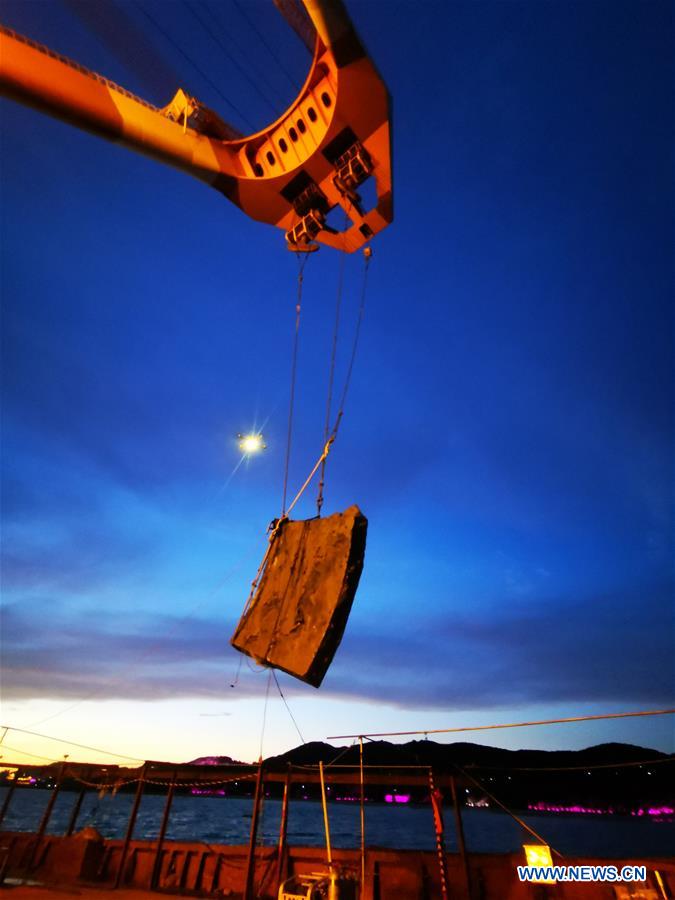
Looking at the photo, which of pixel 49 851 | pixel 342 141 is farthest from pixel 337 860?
pixel 342 141

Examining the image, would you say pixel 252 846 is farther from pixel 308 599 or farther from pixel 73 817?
pixel 73 817

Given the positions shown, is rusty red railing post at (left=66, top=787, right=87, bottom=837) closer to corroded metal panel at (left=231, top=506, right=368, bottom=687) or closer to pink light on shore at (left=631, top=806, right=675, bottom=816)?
corroded metal panel at (left=231, top=506, right=368, bottom=687)

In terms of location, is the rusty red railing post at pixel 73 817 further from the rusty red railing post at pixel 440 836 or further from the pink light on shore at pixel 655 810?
the pink light on shore at pixel 655 810

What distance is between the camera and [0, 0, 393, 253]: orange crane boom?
278 inches

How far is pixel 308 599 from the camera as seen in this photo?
401 centimetres

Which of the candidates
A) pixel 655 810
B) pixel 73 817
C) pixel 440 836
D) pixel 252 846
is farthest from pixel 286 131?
pixel 655 810

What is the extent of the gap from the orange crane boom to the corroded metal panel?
7.76 meters

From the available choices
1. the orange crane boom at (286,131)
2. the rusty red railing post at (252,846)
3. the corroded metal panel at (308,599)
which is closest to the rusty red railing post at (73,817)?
the rusty red railing post at (252,846)

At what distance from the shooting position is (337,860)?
9469 mm

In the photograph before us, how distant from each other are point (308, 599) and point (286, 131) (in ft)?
31.0

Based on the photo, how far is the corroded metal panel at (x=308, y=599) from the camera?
3.76 metres

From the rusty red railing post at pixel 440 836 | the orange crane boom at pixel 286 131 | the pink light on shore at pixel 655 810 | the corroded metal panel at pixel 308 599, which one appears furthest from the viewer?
the pink light on shore at pixel 655 810

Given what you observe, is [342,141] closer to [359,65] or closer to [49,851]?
[359,65]

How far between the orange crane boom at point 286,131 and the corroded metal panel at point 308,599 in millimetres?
7764
